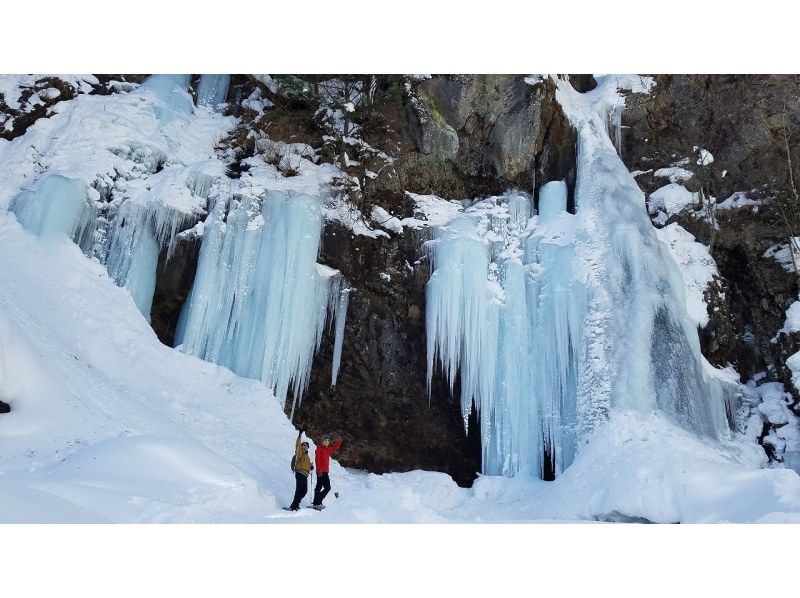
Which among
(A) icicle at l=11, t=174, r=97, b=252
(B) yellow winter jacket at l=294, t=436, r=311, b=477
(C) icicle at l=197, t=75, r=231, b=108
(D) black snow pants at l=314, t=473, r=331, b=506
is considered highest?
(C) icicle at l=197, t=75, r=231, b=108

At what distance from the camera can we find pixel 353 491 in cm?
825

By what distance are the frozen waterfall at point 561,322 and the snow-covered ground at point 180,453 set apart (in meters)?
0.56

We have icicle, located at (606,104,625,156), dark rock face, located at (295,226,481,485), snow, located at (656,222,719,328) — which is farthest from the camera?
icicle, located at (606,104,625,156)

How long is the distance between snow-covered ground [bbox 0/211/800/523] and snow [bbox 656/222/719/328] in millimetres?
2302

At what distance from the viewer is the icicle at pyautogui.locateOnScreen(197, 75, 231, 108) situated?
42.8ft

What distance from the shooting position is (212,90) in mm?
13094

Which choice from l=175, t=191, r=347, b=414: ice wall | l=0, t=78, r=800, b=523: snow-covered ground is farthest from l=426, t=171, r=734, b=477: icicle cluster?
l=175, t=191, r=347, b=414: ice wall

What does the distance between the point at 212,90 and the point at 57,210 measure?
4.55m

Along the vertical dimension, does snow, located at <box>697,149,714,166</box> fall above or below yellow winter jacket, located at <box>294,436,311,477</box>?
above

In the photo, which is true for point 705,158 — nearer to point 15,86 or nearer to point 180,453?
point 180,453

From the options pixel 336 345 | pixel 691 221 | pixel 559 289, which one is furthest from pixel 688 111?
pixel 336 345

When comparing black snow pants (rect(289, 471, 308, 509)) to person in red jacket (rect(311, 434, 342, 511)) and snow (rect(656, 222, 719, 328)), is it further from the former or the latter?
snow (rect(656, 222, 719, 328))

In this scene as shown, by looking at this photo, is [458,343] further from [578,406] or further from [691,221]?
[691,221]

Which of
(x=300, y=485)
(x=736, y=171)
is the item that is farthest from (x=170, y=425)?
(x=736, y=171)
